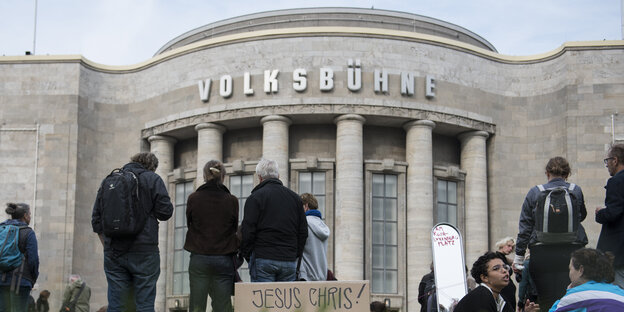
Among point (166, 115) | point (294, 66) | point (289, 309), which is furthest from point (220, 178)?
point (166, 115)

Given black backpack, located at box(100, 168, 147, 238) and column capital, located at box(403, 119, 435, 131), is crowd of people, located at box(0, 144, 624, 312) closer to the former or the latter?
black backpack, located at box(100, 168, 147, 238)

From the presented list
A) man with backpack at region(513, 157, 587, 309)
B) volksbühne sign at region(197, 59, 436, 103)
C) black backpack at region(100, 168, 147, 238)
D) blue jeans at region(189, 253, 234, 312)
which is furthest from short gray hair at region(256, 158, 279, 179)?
volksbühne sign at region(197, 59, 436, 103)

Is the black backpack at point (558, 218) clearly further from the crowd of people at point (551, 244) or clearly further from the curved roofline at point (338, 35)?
the curved roofline at point (338, 35)

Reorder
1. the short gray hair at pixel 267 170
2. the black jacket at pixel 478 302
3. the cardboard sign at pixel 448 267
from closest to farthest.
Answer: the black jacket at pixel 478 302
the short gray hair at pixel 267 170
the cardboard sign at pixel 448 267

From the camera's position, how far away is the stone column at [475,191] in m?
33.0

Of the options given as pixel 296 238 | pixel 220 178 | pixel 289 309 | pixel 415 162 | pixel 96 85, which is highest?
pixel 96 85

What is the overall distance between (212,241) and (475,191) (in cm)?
2296

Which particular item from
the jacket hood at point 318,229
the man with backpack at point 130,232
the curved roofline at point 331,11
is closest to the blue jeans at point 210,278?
the man with backpack at point 130,232

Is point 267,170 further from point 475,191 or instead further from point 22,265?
point 475,191

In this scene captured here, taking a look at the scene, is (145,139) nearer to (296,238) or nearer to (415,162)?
(415,162)

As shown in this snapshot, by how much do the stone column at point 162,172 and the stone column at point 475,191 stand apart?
36.4 ft

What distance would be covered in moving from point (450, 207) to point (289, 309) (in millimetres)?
24936

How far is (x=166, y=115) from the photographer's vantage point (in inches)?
1368

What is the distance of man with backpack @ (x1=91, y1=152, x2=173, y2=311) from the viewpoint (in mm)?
10703
